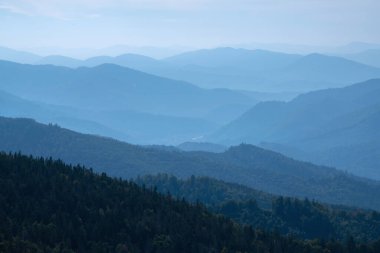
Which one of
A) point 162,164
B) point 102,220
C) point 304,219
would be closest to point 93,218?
point 102,220

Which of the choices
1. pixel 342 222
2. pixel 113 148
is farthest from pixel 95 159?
pixel 342 222

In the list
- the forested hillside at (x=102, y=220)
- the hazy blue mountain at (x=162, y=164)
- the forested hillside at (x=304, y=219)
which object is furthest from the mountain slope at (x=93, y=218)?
the hazy blue mountain at (x=162, y=164)

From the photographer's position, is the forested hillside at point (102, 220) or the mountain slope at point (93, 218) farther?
the forested hillside at point (102, 220)

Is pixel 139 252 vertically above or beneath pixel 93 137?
beneath

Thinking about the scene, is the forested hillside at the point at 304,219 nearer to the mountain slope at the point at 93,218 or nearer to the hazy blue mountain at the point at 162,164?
the mountain slope at the point at 93,218

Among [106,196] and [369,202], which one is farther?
[369,202]

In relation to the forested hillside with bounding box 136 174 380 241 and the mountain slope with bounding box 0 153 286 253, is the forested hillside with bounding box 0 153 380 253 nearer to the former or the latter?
the mountain slope with bounding box 0 153 286 253

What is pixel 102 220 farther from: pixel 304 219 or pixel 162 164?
pixel 162 164

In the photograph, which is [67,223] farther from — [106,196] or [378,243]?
[378,243]

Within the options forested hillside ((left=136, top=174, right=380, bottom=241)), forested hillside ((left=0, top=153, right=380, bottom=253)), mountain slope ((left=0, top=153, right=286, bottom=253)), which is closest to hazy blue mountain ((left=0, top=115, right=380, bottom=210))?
forested hillside ((left=136, top=174, right=380, bottom=241))
